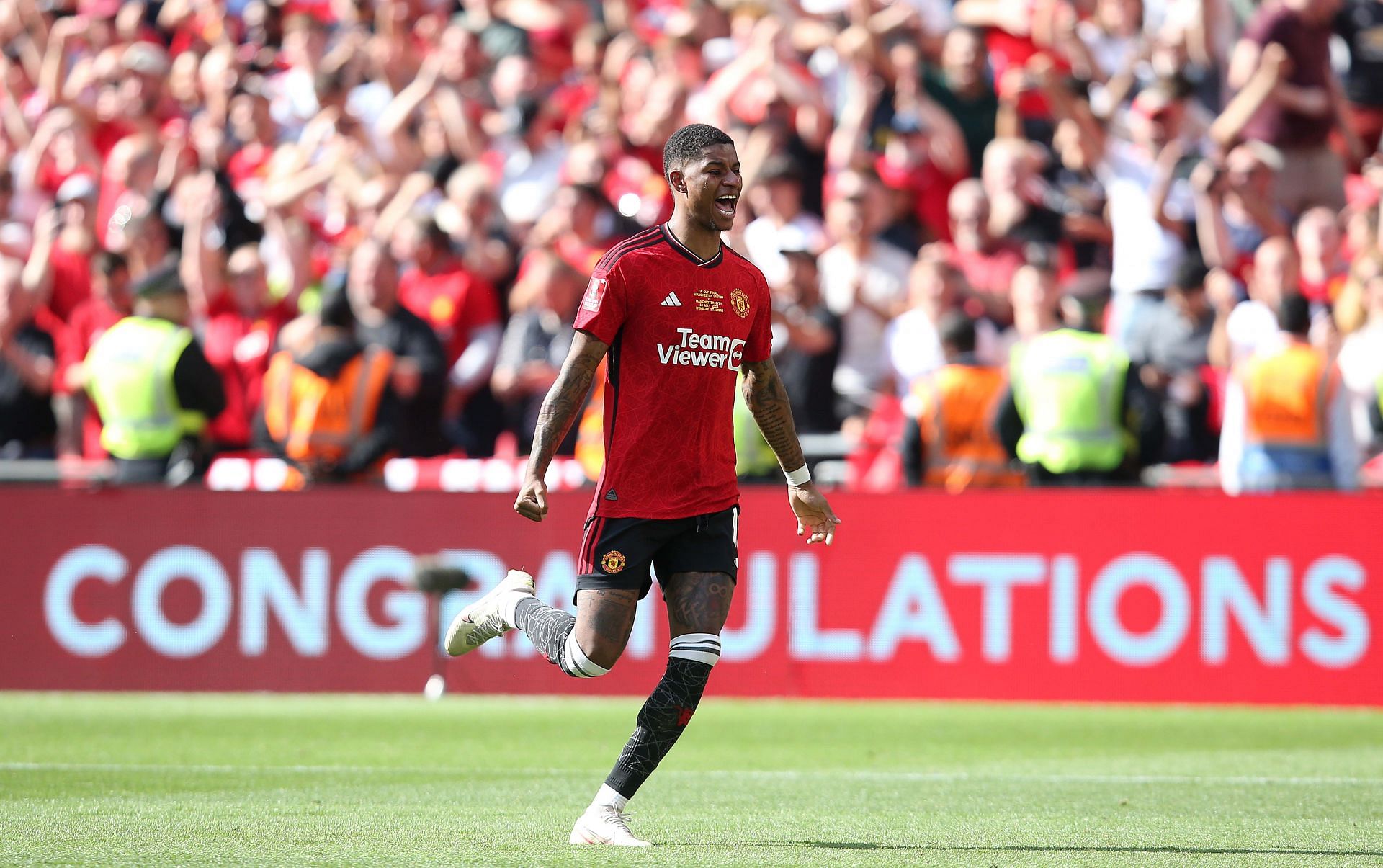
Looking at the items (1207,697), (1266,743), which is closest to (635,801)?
(1266,743)

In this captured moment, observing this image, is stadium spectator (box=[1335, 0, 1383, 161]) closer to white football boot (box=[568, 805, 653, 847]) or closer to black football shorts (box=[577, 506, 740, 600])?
black football shorts (box=[577, 506, 740, 600])

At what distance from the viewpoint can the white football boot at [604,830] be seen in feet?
21.4

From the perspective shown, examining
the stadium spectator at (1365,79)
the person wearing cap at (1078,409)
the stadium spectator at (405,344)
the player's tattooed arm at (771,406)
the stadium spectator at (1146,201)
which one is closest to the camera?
the player's tattooed arm at (771,406)

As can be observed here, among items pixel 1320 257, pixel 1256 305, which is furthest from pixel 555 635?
pixel 1320 257

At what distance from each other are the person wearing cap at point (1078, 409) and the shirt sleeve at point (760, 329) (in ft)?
18.2

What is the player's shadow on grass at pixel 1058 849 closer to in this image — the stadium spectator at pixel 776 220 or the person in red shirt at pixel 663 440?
the person in red shirt at pixel 663 440

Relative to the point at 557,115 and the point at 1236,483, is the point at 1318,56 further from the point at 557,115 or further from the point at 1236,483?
the point at 557,115

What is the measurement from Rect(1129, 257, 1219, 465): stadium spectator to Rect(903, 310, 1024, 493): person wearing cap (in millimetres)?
1190

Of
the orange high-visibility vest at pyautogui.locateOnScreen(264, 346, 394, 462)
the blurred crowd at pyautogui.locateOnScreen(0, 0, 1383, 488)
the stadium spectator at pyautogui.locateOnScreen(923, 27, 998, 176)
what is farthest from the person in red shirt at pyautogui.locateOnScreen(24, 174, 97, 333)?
the stadium spectator at pyautogui.locateOnScreen(923, 27, 998, 176)

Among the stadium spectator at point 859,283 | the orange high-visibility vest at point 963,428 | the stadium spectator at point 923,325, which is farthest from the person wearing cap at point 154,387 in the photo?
the orange high-visibility vest at point 963,428

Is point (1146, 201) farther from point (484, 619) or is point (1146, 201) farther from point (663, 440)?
point (663, 440)

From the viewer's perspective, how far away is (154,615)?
12516 mm

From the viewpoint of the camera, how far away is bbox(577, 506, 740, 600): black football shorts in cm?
668

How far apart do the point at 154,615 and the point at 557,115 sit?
569 centimetres
